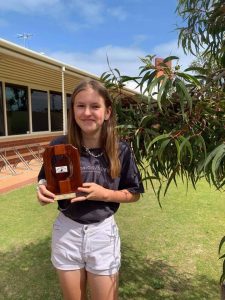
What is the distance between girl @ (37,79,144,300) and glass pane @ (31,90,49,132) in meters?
10.1

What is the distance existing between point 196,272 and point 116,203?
2022mm

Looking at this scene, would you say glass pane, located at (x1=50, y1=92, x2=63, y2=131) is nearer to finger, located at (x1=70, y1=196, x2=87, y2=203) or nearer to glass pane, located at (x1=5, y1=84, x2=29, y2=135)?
glass pane, located at (x1=5, y1=84, x2=29, y2=135)

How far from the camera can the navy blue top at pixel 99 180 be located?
1983mm

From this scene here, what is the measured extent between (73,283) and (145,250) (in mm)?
2371

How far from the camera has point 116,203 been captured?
209cm

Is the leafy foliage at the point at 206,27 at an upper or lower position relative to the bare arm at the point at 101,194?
upper

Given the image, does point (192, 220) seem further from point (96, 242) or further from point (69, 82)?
point (69, 82)

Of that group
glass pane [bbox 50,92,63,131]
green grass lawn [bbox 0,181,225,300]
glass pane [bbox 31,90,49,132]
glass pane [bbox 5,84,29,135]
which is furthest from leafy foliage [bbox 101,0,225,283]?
glass pane [bbox 50,92,63,131]

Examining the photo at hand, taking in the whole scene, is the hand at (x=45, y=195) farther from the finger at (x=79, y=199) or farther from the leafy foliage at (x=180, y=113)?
the leafy foliage at (x=180, y=113)

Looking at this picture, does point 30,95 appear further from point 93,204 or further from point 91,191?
point 91,191

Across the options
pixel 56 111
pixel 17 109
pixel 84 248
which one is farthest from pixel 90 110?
pixel 56 111

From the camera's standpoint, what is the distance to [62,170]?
1870mm

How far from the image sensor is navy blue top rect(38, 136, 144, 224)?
6.51 feet

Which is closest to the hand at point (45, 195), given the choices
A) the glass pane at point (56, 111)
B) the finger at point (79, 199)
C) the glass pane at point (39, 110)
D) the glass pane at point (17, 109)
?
the finger at point (79, 199)
